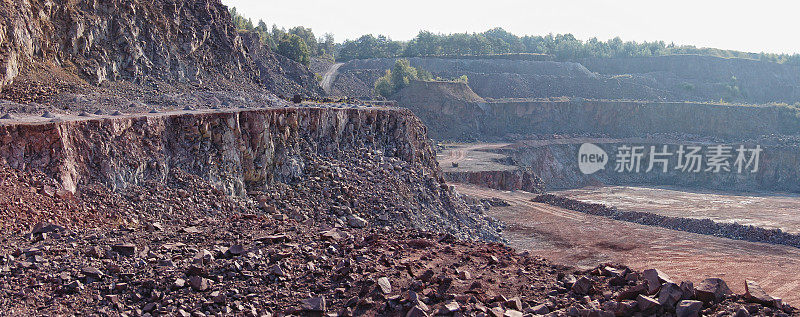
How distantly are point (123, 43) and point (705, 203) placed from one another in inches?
1581

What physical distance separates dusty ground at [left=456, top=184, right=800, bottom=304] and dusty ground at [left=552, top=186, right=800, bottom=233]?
10860 mm

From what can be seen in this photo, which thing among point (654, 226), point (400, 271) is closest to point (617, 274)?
point (400, 271)

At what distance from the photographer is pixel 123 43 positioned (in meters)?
27.5

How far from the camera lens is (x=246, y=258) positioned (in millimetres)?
10781

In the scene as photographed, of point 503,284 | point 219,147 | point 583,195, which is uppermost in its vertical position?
point 219,147

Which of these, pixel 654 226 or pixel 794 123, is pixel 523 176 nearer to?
pixel 654 226

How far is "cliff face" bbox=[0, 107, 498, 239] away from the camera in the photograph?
14.7 meters

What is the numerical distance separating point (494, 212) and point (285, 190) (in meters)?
13.8

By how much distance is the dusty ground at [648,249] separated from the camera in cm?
1972

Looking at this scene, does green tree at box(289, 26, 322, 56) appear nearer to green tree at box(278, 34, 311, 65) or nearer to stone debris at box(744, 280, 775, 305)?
green tree at box(278, 34, 311, 65)

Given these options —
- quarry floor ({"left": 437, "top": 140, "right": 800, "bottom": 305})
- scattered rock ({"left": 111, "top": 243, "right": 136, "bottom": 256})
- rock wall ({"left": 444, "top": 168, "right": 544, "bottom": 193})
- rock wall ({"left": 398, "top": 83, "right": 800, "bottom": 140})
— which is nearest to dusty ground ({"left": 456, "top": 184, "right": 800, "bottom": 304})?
quarry floor ({"left": 437, "top": 140, "right": 800, "bottom": 305})

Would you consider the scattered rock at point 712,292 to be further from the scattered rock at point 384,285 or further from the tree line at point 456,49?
the tree line at point 456,49

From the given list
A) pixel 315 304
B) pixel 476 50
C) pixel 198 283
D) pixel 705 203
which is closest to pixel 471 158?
pixel 705 203

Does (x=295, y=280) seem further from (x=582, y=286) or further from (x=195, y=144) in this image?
(x=195, y=144)
